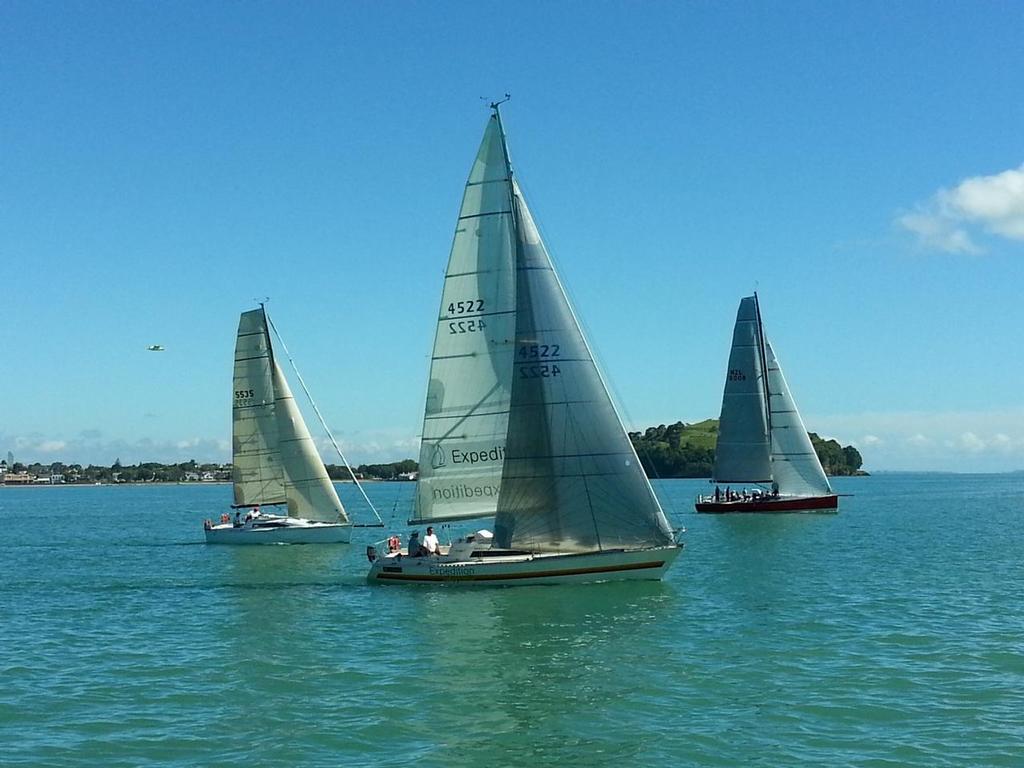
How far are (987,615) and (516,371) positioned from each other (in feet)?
49.1

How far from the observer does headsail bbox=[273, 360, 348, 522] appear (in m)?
57.8

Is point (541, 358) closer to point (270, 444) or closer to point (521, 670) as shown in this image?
point (521, 670)

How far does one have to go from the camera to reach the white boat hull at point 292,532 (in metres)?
56.6

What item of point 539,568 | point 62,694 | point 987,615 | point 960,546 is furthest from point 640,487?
point 960,546

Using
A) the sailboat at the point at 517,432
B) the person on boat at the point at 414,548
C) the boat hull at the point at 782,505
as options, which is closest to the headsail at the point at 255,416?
the person on boat at the point at 414,548

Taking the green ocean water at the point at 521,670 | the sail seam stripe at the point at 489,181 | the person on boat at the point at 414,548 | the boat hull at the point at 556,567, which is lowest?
the green ocean water at the point at 521,670

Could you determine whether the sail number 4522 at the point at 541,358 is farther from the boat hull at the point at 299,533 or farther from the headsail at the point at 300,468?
the headsail at the point at 300,468

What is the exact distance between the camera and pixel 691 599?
111 ft

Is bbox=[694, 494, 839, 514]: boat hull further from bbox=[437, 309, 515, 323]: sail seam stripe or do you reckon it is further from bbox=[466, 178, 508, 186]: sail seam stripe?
bbox=[466, 178, 508, 186]: sail seam stripe

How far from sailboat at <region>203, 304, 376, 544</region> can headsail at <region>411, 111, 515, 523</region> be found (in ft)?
77.3

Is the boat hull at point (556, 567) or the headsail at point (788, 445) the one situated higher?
the headsail at point (788, 445)

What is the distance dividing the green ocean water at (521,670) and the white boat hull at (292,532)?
41.7 ft

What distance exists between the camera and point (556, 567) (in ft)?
108

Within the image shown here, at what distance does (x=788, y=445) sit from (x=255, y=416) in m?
36.9
